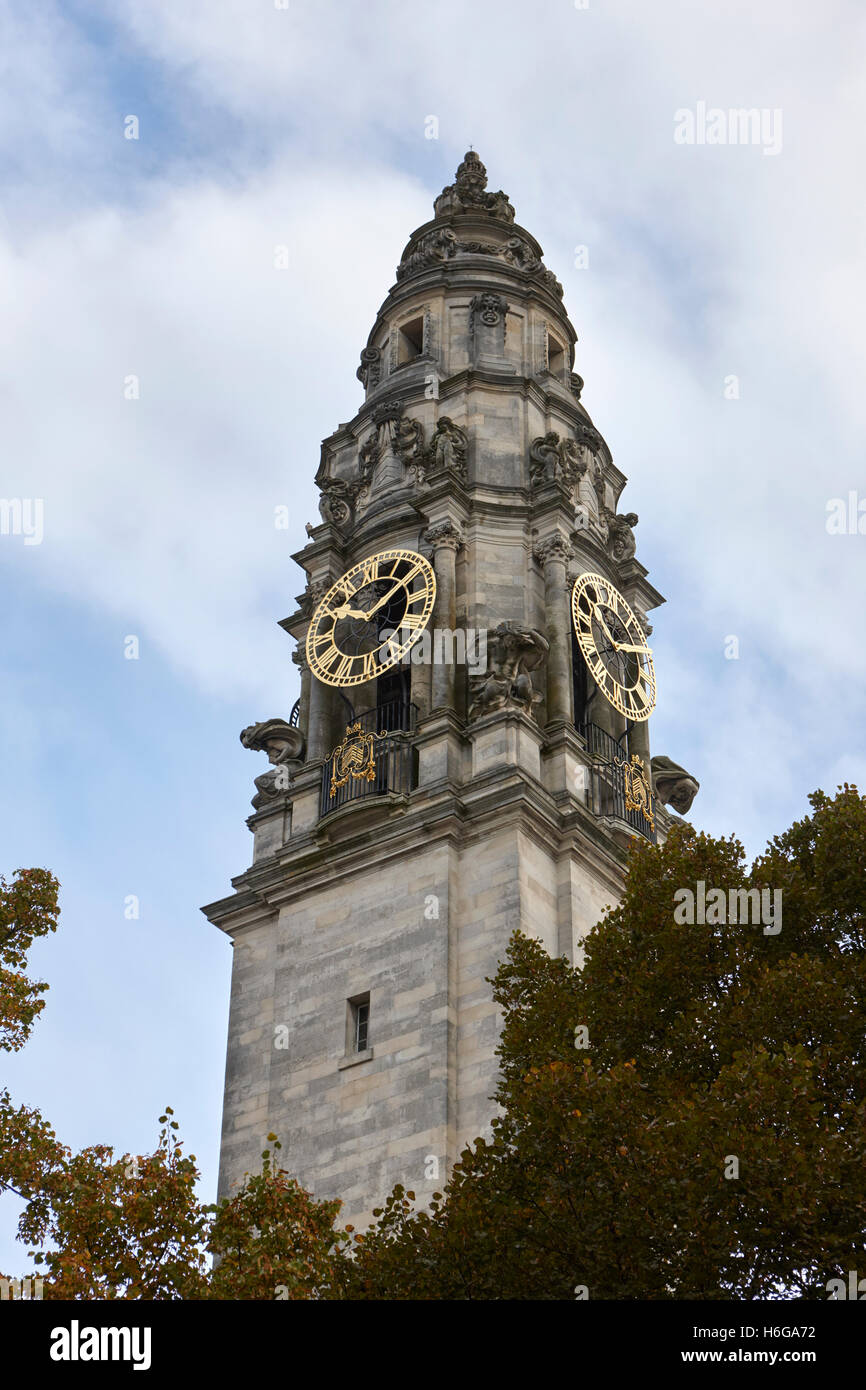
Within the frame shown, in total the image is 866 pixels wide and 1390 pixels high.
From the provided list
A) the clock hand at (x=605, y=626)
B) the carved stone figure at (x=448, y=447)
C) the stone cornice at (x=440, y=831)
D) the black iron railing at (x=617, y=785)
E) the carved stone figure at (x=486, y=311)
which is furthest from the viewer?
the carved stone figure at (x=486, y=311)

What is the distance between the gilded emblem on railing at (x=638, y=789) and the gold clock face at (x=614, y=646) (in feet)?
4.42

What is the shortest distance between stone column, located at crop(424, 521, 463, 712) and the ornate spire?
14.7m

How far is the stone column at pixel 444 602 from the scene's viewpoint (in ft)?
136

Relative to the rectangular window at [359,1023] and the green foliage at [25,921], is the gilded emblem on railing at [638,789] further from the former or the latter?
the green foliage at [25,921]

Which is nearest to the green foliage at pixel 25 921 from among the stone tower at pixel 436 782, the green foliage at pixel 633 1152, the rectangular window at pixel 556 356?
the green foliage at pixel 633 1152

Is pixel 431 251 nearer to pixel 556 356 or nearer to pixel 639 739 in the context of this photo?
pixel 556 356

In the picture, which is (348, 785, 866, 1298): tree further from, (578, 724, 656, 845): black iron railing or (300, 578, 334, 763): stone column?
(300, 578, 334, 763): stone column

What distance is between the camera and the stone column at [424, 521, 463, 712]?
41500mm

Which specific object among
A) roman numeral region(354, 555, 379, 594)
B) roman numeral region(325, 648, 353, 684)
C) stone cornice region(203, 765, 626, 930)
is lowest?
stone cornice region(203, 765, 626, 930)

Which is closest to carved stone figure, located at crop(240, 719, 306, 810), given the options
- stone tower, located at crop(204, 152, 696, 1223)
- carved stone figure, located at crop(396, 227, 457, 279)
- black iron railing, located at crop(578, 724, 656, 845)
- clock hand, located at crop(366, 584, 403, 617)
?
stone tower, located at crop(204, 152, 696, 1223)

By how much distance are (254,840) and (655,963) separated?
61.3 feet

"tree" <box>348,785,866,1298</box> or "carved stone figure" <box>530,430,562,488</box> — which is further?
"carved stone figure" <box>530,430,562,488</box>

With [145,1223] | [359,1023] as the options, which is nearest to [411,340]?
[359,1023]

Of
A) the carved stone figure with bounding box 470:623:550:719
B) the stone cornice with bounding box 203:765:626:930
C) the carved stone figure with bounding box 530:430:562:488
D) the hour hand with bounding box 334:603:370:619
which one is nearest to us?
the stone cornice with bounding box 203:765:626:930
